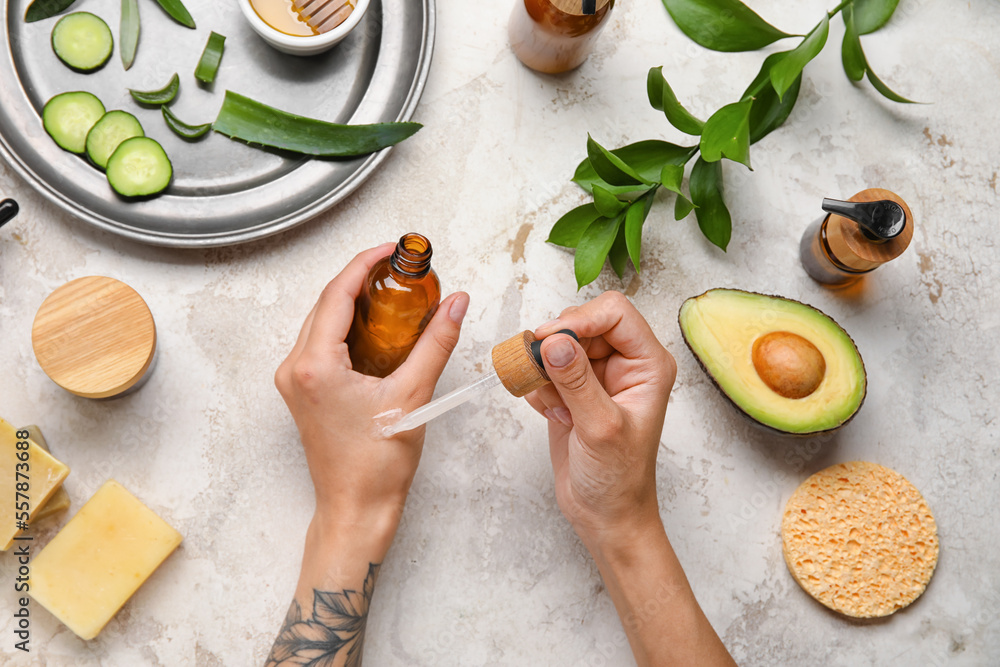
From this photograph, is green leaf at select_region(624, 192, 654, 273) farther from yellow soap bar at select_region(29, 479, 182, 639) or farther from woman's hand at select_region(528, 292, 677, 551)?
yellow soap bar at select_region(29, 479, 182, 639)

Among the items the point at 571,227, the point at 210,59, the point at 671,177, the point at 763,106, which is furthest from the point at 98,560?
the point at 763,106

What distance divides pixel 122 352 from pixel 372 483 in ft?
1.36

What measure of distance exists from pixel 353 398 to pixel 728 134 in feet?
2.24

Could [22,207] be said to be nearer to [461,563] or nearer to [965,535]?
[461,563]

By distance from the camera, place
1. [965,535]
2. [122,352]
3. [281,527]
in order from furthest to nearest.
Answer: [965,535], [281,527], [122,352]

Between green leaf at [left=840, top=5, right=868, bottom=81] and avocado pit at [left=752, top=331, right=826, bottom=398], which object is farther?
green leaf at [left=840, top=5, right=868, bottom=81]

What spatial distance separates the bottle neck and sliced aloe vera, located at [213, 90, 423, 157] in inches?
12.1

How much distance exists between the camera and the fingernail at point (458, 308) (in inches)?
36.1

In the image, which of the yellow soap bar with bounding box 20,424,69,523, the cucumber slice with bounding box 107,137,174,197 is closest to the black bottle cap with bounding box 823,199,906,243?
the cucumber slice with bounding box 107,137,174,197

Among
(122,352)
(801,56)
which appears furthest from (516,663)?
(801,56)

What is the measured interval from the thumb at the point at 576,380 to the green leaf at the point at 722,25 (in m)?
0.70

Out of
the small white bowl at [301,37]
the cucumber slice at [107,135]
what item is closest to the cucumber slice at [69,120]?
the cucumber slice at [107,135]

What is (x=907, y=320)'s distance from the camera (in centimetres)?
119

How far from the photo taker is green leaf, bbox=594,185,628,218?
101 centimetres
